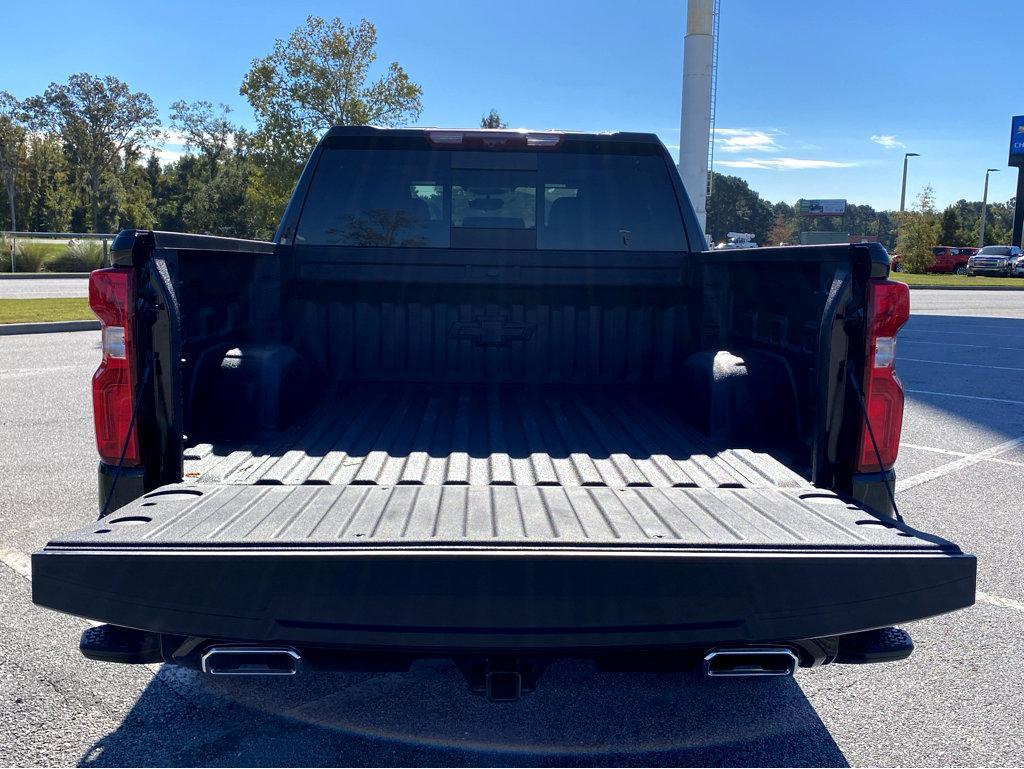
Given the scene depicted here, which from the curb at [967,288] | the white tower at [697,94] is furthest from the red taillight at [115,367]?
the curb at [967,288]

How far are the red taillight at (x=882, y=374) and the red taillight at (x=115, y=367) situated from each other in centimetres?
231

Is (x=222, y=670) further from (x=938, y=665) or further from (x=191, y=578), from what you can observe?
(x=938, y=665)

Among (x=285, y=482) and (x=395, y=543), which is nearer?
(x=395, y=543)

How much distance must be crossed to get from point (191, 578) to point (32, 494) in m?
3.86

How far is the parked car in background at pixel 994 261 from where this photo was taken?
162 ft

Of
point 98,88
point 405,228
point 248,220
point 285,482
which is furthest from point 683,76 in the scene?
point 98,88

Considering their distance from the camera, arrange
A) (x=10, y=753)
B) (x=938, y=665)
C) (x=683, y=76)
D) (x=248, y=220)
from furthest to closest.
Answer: (x=248, y=220)
(x=683, y=76)
(x=938, y=665)
(x=10, y=753)

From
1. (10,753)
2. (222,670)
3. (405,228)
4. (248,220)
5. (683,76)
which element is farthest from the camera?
(248,220)

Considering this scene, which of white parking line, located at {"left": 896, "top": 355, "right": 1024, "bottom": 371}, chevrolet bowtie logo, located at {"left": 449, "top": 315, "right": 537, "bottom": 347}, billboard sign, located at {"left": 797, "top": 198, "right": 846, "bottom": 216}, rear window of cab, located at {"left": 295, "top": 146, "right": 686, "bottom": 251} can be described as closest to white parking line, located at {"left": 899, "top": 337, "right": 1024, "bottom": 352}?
white parking line, located at {"left": 896, "top": 355, "right": 1024, "bottom": 371}

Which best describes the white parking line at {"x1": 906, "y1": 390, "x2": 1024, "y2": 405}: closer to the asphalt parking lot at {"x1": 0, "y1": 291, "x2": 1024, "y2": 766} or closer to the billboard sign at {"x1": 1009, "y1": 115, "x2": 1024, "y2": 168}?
the asphalt parking lot at {"x1": 0, "y1": 291, "x2": 1024, "y2": 766}

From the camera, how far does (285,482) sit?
2.95 metres

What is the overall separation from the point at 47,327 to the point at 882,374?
14.6 metres

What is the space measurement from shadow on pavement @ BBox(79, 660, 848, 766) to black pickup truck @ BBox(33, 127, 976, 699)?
473 millimetres

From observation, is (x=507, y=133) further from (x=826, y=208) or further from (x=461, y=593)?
(x=826, y=208)
